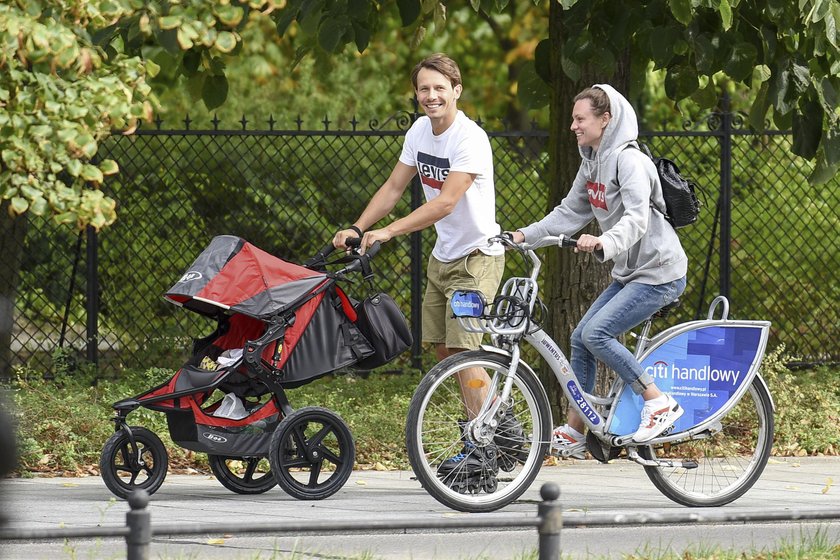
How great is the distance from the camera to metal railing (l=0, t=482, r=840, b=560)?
396 cm

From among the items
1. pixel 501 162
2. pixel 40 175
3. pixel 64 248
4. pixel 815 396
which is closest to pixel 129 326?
pixel 64 248

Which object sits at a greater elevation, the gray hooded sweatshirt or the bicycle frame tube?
the gray hooded sweatshirt

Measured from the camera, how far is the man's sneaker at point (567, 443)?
675 cm

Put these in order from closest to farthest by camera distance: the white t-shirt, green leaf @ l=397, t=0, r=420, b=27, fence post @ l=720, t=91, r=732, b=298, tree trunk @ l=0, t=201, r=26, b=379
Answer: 1. the white t-shirt
2. green leaf @ l=397, t=0, r=420, b=27
3. tree trunk @ l=0, t=201, r=26, b=379
4. fence post @ l=720, t=91, r=732, b=298

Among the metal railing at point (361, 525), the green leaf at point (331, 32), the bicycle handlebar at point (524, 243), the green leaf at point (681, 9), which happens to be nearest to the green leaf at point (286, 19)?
the green leaf at point (331, 32)

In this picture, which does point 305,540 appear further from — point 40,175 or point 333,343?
point 40,175

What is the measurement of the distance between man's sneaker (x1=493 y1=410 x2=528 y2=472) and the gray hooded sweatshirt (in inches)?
A: 31.7

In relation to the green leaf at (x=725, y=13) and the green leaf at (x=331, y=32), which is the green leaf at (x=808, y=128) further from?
the green leaf at (x=331, y=32)

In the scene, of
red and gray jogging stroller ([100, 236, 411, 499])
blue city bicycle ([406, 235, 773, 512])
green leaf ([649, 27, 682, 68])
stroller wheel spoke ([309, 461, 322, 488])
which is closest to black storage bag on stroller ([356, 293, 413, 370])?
red and gray jogging stroller ([100, 236, 411, 499])

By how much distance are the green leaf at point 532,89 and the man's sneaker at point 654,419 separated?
11.1 ft

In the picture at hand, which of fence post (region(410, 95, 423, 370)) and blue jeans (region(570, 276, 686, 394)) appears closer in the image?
blue jeans (region(570, 276, 686, 394))

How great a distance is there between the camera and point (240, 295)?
22.2ft

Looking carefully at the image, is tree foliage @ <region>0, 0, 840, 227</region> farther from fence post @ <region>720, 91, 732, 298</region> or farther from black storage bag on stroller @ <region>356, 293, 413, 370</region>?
fence post @ <region>720, 91, 732, 298</region>

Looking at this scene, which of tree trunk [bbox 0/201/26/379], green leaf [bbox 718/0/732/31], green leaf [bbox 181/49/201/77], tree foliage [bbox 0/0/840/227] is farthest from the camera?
tree trunk [bbox 0/201/26/379]
